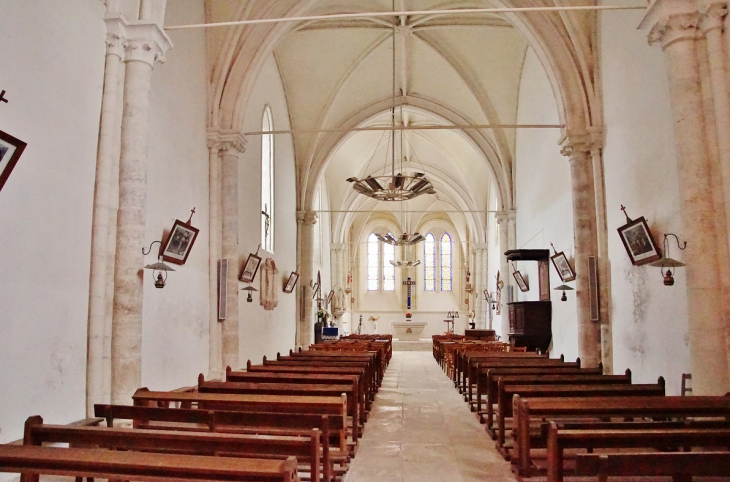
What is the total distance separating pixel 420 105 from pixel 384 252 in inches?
718

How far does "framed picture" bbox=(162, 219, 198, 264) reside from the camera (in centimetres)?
910

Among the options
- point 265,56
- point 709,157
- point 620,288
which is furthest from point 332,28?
point 709,157

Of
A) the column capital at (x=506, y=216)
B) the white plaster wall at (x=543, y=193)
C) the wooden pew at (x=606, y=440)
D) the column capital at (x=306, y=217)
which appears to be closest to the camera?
the wooden pew at (x=606, y=440)

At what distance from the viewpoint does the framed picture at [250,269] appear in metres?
12.6

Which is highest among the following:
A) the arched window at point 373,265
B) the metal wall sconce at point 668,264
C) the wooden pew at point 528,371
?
the arched window at point 373,265

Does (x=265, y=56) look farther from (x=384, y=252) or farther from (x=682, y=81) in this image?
(x=384, y=252)

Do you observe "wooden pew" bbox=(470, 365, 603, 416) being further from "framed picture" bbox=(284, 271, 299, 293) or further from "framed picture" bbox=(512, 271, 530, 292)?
"framed picture" bbox=(284, 271, 299, 293)

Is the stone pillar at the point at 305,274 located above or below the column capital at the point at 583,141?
below

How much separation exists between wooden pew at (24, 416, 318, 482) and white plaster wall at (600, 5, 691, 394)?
19.4 ft

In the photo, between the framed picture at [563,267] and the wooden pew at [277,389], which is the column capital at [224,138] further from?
the framed picture at [563,267]

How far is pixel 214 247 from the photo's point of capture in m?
11.5

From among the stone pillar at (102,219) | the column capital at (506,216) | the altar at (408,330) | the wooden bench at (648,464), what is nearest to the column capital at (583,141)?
the column capital at (506,216)

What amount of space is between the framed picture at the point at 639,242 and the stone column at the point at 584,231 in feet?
6.82

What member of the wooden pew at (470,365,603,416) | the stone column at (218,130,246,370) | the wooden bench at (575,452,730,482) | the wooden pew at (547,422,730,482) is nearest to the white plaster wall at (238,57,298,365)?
the stone column at (218,130,246,370)
